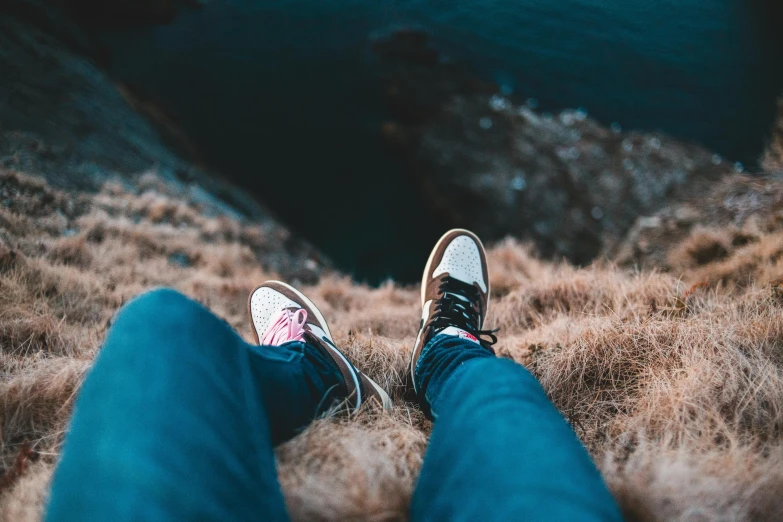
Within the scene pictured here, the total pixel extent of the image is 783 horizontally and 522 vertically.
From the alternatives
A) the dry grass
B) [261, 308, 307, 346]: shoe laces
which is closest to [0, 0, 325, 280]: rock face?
the dry grass

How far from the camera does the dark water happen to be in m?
2.51

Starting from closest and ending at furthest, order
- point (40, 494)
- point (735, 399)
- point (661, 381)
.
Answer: point (40, 494) < point (735, 399) < point (661, 381)

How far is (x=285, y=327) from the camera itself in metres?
1.75

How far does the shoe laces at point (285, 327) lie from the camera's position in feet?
5.46

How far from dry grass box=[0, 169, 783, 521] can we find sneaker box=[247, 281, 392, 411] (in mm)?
108

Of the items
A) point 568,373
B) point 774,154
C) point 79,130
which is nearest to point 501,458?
point 568,373

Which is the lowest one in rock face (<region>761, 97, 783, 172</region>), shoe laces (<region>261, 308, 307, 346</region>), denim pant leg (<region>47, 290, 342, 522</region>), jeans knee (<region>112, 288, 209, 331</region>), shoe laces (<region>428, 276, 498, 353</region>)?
shoe laces (<region>261, 308, 307, 346</region>)

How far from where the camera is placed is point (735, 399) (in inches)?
45.5

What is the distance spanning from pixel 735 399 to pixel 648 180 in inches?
215

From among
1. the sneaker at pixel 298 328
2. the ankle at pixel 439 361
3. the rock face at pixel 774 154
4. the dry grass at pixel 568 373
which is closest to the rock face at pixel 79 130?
the dry grass at pixel 568 373

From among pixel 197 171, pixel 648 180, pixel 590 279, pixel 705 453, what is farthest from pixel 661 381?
pixel 197 171

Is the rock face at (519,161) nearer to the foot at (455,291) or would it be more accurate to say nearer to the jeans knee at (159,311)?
the foot at (455,291)

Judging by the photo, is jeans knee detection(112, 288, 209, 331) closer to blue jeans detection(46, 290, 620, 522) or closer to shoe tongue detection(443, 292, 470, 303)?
blue jeans detection(46, 290, 620, 522)

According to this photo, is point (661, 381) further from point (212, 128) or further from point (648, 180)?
point (212, 128)
